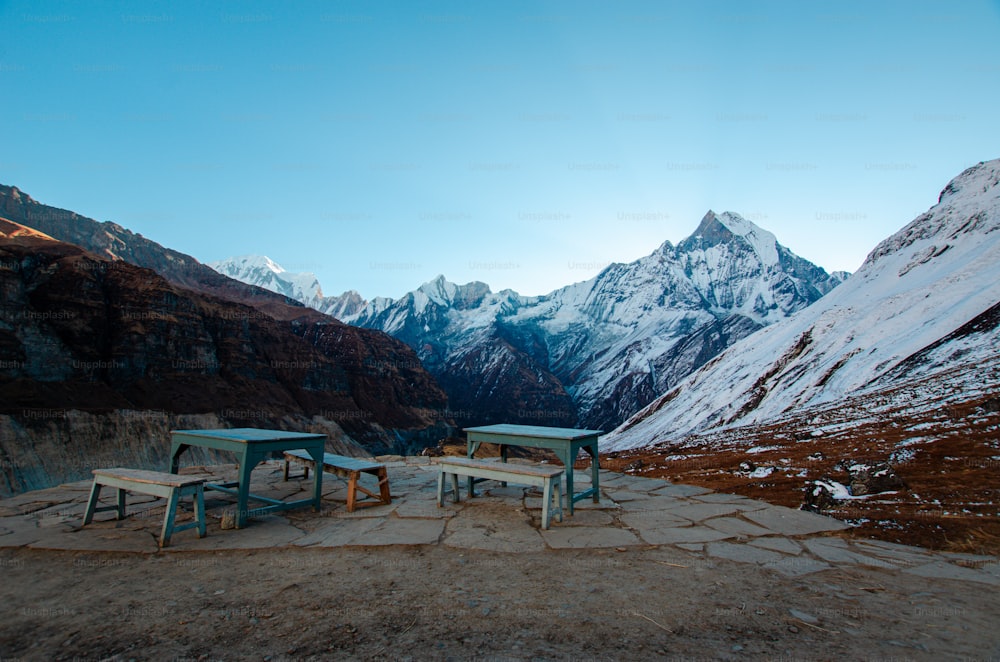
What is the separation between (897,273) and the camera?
218 feet

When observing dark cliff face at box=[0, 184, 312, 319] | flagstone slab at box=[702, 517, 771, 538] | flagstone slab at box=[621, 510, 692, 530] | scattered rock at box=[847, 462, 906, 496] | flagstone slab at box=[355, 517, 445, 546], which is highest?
dark cliff face at box=[0, 184, 312, 319]

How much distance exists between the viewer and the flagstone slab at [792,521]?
5723 mm

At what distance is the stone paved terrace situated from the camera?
477 centimetres

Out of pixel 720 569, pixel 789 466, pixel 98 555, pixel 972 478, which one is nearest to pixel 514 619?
pixel 720 569

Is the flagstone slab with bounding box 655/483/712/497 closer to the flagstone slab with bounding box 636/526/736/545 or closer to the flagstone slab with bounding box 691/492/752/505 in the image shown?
the flagstone slab with bounding box 691/492/752/505

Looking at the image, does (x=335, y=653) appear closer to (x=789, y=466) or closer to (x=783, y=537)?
(x=783, y=537)

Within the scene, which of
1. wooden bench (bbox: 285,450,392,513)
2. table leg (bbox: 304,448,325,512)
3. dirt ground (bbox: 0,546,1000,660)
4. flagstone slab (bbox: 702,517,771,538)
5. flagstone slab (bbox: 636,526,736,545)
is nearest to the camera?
dirt ground (bbox: 0,546,1000,660)

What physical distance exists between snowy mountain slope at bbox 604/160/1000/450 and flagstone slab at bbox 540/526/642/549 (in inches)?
1258

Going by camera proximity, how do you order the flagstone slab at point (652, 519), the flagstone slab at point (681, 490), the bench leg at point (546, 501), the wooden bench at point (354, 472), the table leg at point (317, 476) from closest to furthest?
the bench leg at point (546, 501)
the flagstone slab at point (652, 519)
the table leg at point (317, 476)
the wooden bench at point (354, 472)
the flagstone slab at point (681, 490)

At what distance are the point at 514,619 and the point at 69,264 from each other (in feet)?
266

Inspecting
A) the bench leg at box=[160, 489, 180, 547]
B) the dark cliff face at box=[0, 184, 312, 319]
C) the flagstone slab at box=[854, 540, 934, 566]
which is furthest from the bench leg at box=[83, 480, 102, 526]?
the dark cliff face at box=[0, 184, 312, 319]

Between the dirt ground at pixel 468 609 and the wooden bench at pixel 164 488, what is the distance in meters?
0.43

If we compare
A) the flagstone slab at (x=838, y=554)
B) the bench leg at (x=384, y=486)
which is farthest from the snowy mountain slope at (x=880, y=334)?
the bench leg at (x=384, y=486)

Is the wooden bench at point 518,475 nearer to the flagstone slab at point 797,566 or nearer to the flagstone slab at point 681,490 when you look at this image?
the flagstone slab at point 797,566
